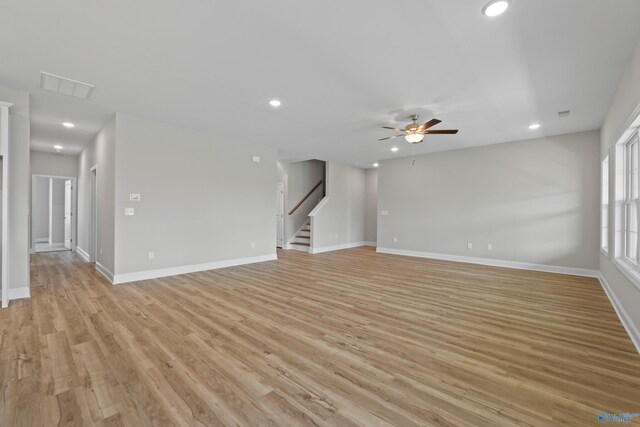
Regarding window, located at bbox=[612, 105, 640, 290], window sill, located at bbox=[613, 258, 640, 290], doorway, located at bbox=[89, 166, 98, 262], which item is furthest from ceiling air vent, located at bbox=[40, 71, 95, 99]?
window sill, located at bbox=[613, 258, 640, 290]

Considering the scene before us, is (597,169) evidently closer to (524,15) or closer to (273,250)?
(524,15)

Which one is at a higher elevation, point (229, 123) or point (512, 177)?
point (229, 123)

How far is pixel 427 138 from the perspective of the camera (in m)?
5.89

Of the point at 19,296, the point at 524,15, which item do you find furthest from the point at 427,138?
the point at 19,296

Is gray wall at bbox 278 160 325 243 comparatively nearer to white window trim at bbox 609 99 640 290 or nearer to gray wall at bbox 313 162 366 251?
gray wall at bbox 313 162 366 251

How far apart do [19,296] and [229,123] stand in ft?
12.4

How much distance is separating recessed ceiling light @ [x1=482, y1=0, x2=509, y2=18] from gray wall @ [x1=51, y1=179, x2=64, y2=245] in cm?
1134

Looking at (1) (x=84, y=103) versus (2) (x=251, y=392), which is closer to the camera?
(2) (x=251, y=392)

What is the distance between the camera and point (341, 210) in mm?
9078

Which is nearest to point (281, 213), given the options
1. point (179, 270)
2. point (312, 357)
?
point (179, 270)

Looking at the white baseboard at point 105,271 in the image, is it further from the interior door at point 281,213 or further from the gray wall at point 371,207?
the gray wall at point 371,207

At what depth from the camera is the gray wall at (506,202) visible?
537cm

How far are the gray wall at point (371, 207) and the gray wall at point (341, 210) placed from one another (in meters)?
0.14

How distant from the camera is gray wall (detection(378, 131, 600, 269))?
17.6 feet
